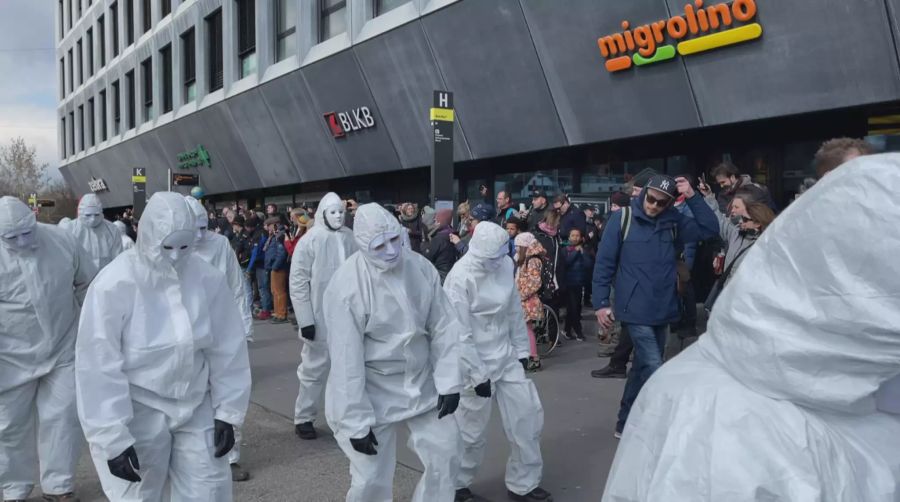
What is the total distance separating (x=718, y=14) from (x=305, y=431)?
659 centimetres

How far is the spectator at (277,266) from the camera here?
12656mm

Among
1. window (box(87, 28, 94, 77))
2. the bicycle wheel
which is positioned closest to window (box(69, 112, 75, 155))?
window (box(87, 28, 94, 77))

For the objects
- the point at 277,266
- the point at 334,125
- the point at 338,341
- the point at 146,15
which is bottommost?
the point at 277,266

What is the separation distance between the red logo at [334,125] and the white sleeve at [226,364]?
13.9m

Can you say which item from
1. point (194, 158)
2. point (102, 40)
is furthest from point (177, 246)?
point (102, 40)

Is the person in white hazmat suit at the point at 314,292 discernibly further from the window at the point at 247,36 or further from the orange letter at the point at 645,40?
the window at the point at 247,36

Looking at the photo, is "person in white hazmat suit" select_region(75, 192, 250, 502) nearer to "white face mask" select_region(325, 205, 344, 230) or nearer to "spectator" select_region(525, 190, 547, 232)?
"white face mask" select_region(325, 205, 344, 230)

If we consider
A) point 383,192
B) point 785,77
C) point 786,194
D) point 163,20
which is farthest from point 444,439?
point 163,20

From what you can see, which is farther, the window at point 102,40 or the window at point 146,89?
the window at point 102,40

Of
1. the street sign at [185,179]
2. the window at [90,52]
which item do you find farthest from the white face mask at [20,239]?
the window at [90,52]

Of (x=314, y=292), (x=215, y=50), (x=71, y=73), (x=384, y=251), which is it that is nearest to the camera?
(x=384, y=251)

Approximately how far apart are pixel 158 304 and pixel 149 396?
400mm

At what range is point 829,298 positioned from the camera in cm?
126

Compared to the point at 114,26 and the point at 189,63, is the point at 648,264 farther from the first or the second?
the point at 114,26
